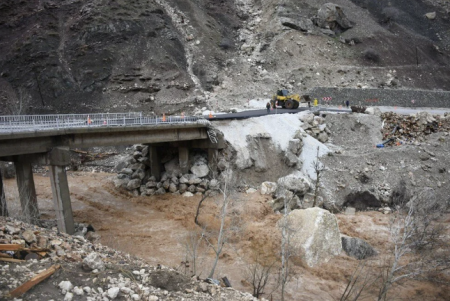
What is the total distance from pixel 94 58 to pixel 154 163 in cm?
2363

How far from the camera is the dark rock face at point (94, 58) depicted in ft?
142

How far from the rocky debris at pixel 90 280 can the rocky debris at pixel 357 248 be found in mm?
10002

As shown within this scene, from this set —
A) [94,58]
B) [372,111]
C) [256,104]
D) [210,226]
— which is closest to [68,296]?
[210,226]

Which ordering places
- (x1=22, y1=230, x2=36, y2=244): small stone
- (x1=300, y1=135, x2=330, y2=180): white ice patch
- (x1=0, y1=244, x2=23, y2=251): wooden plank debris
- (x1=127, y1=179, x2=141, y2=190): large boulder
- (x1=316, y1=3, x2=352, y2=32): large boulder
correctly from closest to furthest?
(x1=0, y1=244, x2=23, y2=251): wooden plank debris < (x1=22, y1=230, x2=36, y2=244): small stone < (x1=300, y1=135, x2=330, y2=180): white ice patch < (x1=127, y1=179, x2=141, y2=190): large boulder < (x1=316, y1=3, x2=352, y2=32): large boulder

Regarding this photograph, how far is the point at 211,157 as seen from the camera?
29.9m

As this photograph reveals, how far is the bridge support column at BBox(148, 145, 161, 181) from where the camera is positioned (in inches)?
1188

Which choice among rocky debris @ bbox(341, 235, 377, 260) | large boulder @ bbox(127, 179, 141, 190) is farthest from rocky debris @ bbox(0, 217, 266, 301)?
large boulder @ bbox(127, 179, 141, 190)

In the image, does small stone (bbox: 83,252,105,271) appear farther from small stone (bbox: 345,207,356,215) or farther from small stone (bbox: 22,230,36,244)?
small stone (bbox: 345,207,356,215)

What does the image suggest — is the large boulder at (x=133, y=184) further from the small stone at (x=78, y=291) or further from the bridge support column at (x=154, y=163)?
the small stone at (x=78, y=291)

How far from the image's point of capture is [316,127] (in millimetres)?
33000

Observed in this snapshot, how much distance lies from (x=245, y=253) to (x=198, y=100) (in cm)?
2728

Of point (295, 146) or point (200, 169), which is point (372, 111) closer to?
point (295, 146)

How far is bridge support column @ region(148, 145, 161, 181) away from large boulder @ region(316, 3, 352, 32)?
39.8 meters

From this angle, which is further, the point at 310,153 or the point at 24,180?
the point at 310,153
